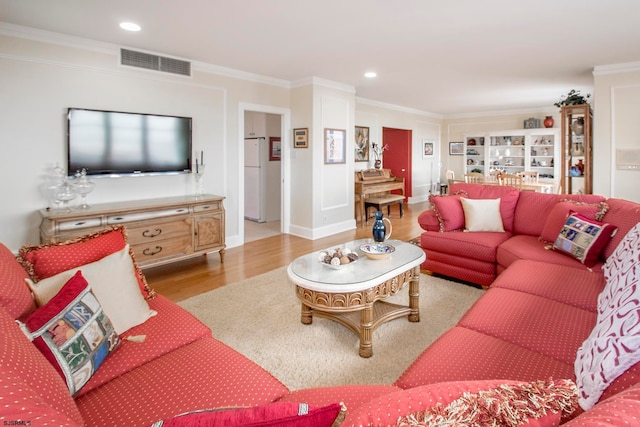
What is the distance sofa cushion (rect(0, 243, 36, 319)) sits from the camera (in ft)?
4.42

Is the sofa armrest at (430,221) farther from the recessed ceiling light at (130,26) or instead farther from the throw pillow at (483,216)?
the recessed ceiling light at (130,26)

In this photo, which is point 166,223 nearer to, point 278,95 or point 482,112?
point 278,95

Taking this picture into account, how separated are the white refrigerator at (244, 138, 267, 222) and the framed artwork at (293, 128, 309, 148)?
1.46m

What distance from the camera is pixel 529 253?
3051 millimetres

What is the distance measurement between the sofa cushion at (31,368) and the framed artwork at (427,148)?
31.0ft

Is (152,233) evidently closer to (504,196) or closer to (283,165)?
(283,165)

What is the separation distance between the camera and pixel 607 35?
3695 millimetres

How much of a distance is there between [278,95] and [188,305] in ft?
11.9

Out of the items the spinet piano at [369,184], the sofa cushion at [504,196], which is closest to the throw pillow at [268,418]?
the sofa cushion at [504,196]

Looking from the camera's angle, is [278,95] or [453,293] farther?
[278,95]

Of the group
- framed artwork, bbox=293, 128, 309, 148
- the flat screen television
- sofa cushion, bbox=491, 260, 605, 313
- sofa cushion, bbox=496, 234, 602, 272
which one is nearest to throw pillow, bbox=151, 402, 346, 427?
sofa cushion, bbox=491, 260, 605, 313

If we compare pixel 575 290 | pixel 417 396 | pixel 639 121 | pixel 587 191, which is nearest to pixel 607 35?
pixel 639 121

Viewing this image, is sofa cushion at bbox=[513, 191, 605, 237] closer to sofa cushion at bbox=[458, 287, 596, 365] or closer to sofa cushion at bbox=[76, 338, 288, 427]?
sofa cushion at bbox=[458, 287, 596, 365]

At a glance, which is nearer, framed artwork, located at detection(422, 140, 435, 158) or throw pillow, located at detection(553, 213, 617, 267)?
throw pillow, located at detection(553, 213, 617, 267)
